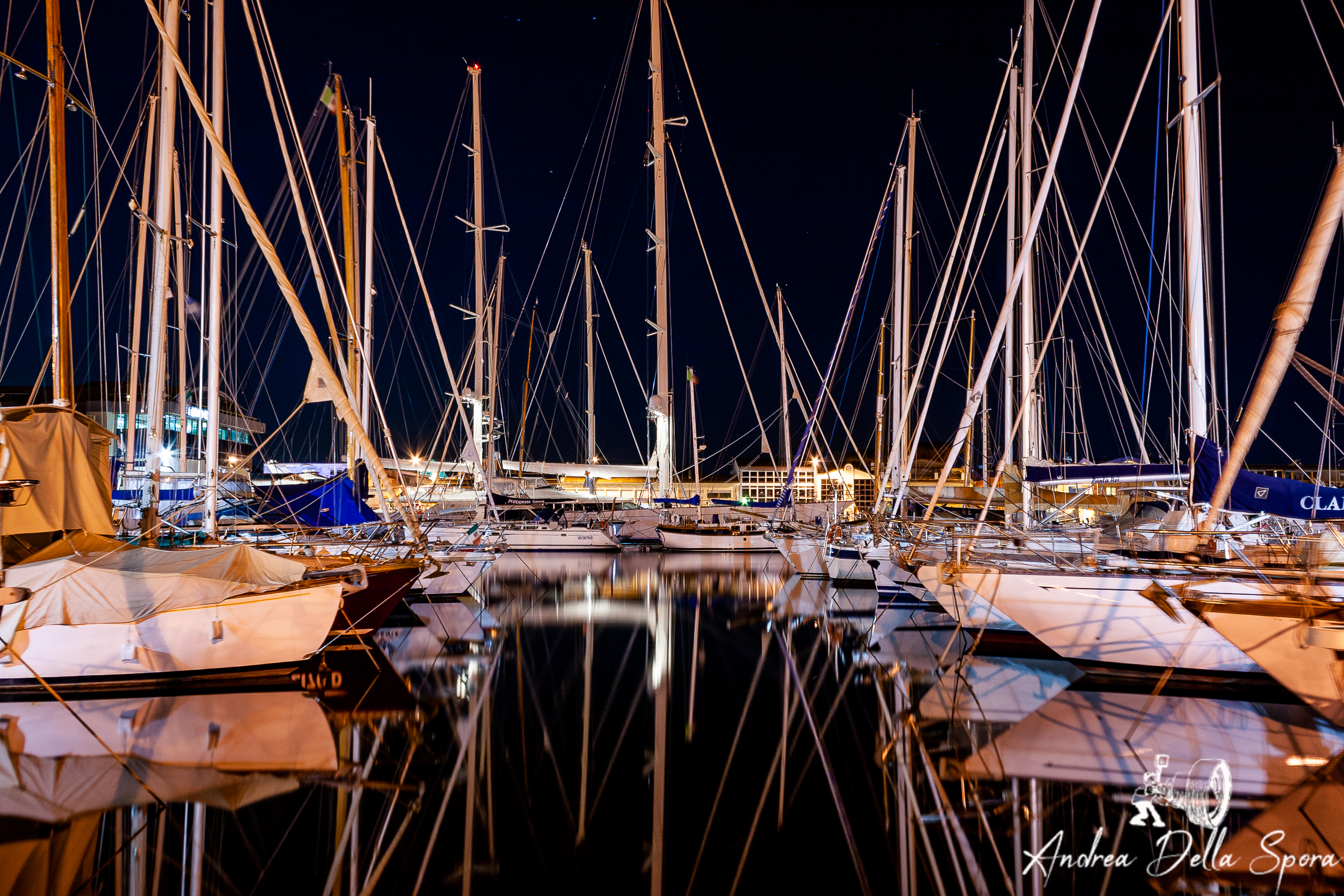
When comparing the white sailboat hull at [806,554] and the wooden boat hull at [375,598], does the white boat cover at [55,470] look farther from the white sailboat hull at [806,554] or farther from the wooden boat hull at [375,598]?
the white sailboat hull at [806,554]

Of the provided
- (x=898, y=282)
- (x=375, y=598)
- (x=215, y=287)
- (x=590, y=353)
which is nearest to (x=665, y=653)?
(x=375, y=598)

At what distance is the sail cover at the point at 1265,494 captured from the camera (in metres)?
10.0

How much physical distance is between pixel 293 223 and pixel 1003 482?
99.6 ft

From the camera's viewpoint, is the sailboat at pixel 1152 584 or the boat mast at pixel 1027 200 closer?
the sailboat at pixel 1152 584

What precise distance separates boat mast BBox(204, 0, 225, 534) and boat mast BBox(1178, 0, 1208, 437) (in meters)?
16.0

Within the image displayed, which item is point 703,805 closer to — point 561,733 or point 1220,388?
point 561,733

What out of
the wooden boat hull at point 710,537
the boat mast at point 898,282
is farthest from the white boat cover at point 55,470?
the wooden boat hull at point 710,537

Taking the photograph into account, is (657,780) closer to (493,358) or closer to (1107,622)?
(1107,622)

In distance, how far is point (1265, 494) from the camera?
33.1ft

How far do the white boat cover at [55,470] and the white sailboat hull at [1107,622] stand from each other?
1268cm

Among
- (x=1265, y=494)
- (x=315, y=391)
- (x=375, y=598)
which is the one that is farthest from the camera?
(x=315, y=391)

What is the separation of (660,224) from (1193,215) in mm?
15784

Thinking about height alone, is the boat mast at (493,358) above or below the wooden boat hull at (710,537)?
above

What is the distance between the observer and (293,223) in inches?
1315
